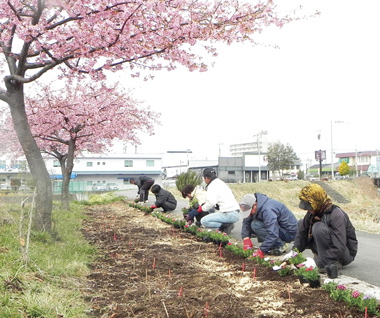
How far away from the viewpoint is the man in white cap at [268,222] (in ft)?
18.2

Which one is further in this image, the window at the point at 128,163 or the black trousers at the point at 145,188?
the window at the point at 128,163

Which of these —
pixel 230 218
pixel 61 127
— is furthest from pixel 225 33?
pixel 61 127

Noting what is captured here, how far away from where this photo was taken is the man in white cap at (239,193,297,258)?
555 centimetres

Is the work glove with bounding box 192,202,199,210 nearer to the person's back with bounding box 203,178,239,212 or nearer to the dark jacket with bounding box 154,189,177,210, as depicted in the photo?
the person's back with bounding box 203,178,239,212

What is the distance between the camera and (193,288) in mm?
4305

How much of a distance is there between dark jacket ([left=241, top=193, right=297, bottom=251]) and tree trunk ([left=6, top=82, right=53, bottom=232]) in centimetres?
385

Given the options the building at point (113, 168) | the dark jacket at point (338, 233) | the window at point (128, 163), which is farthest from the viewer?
the window at point (128, 163)

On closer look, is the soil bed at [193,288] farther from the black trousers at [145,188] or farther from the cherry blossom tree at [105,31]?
the black trousers at [145,188]

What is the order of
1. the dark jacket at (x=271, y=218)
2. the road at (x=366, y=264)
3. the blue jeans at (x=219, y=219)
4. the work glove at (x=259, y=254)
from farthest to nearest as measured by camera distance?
the blue jeans at (x=219, y=219)
the dark jacket at (x=271, y=218)
the work glove at (x=259, y=254)
the road at (x=366, y=264)

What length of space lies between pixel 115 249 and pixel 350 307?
4433 millimetres

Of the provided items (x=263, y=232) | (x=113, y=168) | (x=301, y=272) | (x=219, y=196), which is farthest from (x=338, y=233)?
(x=113, y=168)

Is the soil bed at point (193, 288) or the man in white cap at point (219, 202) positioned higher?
the man in white cap at point (219, 202)

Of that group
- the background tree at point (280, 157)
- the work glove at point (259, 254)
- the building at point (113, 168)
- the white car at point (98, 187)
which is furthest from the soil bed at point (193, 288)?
the background tree at point (280, 157)

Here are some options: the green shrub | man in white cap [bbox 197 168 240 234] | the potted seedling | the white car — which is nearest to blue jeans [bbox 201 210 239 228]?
man in white cap [bbox 197 168 240 234]
